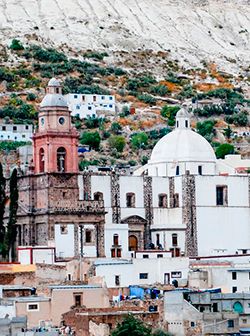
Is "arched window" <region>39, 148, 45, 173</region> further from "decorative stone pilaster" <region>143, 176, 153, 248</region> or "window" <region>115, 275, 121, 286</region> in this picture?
"window" <region>115, 275, 121, 286</region>

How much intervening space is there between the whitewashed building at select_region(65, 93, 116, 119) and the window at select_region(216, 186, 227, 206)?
4875 centimetres

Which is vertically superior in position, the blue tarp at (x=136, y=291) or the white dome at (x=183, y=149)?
the white dome at (x=183, y=149)

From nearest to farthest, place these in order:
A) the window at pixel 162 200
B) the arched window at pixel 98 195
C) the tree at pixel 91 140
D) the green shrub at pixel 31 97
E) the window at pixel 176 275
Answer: the window at pixel 176 275, the arched window at pixel 98 195, the window at pixel 162 200, the tree at pixel 91 140, the green shrub at pixel 31 97

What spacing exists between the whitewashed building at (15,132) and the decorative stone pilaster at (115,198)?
42150 millimetres

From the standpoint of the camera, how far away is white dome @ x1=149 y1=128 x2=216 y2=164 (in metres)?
97.2

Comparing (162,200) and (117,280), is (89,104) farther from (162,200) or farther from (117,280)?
(117,280)

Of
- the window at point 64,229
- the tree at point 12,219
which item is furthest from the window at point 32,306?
the window at point 64,229

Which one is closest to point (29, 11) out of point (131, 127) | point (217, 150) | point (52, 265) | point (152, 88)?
point (152, 88)

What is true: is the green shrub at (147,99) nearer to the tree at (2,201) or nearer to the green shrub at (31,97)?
the green shrub at (31,97)

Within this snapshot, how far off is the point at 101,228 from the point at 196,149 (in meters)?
10.6

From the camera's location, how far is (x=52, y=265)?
8200 centimetres

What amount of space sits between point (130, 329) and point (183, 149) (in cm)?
2979

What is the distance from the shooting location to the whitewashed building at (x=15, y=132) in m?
135

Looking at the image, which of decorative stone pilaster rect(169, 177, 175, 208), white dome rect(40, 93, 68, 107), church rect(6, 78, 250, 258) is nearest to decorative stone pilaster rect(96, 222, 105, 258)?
church rect(6, 78, 250, 258)
